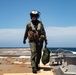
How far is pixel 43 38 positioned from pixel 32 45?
1.48 feet

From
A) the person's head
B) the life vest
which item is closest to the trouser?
the life vest

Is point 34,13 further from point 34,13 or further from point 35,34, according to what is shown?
point 35,34

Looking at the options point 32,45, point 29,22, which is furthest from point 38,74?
point 29,22

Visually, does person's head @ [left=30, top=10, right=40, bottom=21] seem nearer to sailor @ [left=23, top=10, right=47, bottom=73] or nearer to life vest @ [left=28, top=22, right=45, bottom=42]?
sailor @ [left=23, top=10, right=47, bottom=73]

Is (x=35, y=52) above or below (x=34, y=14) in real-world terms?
below

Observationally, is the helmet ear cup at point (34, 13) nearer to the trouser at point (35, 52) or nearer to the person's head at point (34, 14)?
the person's head at point (34, 14)

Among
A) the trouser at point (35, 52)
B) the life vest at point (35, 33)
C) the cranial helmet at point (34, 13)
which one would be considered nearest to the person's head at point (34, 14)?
the cranial helmet at point (34, 13)

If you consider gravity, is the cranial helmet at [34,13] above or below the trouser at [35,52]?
above

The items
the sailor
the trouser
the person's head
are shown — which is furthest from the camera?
the person's head

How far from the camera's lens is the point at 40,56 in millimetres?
10812

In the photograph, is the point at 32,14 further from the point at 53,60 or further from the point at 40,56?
the point at 53,60

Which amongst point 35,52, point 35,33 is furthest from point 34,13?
point 35,52

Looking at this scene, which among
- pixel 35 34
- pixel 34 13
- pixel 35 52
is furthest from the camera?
pixel 34 13

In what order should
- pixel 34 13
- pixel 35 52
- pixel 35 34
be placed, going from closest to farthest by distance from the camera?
Result: pixel 35 52 < pixel 35 34 < pixel 34 13
